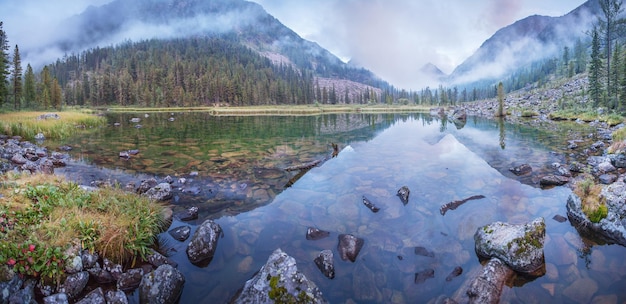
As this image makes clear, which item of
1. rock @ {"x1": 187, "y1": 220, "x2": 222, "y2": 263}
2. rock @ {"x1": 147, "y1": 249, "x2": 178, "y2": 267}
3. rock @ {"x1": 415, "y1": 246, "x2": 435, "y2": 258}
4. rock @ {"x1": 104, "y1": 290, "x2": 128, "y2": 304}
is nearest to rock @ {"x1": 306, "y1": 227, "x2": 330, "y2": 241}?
rock @ {"x1": 415, "y1": 246, "x2": 435, "y2": 258}

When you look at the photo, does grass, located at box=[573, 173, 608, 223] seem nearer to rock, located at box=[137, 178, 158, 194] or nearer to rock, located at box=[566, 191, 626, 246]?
rock, located at box=[566, 191, 626, 246]

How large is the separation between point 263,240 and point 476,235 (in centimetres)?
678

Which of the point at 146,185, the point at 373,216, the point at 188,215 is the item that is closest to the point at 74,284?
the point at 188,215

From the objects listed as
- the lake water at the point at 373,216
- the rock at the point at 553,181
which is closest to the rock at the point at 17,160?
the lake water at the point at 373,216

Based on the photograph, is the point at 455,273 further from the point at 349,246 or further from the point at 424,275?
the point at 349,246

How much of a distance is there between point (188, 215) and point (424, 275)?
819 cm

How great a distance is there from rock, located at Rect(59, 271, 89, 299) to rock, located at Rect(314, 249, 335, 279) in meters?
5.33

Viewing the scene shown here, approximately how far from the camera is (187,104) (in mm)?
150125

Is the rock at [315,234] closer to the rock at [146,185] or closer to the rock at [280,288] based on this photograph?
the rock at [280,288]

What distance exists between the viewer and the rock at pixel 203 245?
8.29 meters

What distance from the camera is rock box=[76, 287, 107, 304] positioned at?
5.66 m

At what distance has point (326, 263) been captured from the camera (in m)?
7.84

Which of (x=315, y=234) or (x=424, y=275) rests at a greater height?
(x=315, y=234)

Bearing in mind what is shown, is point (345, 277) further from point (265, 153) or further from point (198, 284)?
point (265, 153)
